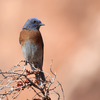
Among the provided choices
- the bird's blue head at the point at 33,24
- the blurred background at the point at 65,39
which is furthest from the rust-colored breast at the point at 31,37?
the blurred background at the point at 65,39

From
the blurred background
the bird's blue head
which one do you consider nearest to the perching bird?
the bird's blue head

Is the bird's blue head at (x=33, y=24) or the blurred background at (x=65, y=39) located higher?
the bird's blue head at (x=33, y=24)

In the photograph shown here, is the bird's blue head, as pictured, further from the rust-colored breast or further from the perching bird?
the rust-colored breast

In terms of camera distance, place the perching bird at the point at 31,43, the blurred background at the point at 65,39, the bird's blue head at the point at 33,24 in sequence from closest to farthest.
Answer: the perching bird at the point at 31,43 < the bird's blue head at the point at 33,24 < the blurred background at the point at 65,39

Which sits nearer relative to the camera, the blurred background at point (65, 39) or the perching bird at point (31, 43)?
the perching bird at point (31, 43)

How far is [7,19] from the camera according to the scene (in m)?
12.5

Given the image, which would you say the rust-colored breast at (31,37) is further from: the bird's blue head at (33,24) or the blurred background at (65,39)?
the blurred background at (65,39)

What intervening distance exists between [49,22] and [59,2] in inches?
43.5

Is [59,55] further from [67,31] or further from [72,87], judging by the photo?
[72,87]

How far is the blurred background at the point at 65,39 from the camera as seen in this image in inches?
381

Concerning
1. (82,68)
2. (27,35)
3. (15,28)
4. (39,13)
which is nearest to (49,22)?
(39,13)

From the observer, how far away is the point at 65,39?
36.7 feet

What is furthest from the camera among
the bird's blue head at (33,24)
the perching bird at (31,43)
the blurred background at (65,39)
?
the blurred background at (65,39)

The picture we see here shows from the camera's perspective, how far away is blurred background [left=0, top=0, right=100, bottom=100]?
31.8 ft
